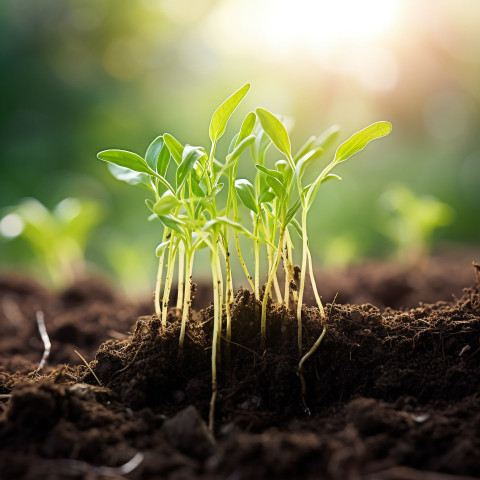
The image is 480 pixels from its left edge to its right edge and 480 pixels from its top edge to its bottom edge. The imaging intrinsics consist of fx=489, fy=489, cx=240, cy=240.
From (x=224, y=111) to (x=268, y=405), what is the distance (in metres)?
0.58

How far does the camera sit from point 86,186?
14.5 ft

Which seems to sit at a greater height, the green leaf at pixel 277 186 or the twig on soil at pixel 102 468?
the green leaf at pixel 277 186

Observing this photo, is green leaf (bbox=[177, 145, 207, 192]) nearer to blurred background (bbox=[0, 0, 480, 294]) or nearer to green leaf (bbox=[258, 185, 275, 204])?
green leaf (bbox=[258, 185, 275, 204])

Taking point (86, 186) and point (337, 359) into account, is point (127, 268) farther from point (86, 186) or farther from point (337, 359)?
point (86, 186)

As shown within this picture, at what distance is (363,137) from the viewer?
95cm

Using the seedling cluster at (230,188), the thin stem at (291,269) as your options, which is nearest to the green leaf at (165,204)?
the seedling cluster at (230,188)

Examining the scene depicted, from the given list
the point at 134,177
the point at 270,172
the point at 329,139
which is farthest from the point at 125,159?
the point at 329,139

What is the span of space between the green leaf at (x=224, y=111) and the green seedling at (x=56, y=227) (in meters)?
1.54

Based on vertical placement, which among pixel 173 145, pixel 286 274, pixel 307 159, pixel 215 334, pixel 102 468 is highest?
pixel 173 145

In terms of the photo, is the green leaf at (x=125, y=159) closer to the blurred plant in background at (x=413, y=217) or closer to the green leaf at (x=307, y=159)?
the green leaf at (x=307, y=159)

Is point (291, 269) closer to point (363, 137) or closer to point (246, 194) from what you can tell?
point (246, 194)

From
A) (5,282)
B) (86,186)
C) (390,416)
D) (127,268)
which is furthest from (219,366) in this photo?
(86,186)

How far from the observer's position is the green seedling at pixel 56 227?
2330 mm

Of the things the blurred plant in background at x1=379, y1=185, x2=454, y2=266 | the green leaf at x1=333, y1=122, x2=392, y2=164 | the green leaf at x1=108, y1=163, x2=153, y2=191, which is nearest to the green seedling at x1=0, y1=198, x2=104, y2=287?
the green leaf at x1=108, y1=163, x2=153, y2=191
